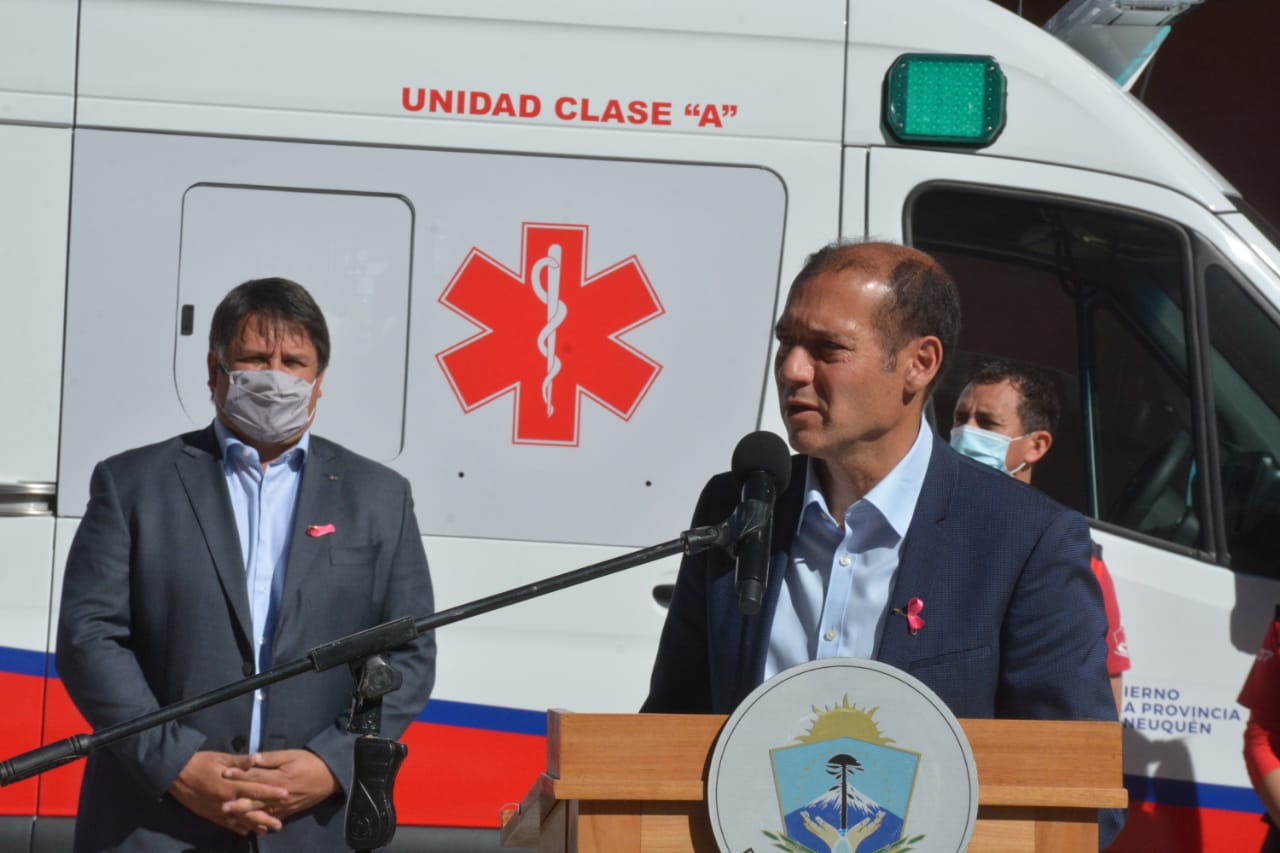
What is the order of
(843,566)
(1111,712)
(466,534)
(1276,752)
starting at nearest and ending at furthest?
(1111,712) < (843,566) < (1276,752) < (466,534)


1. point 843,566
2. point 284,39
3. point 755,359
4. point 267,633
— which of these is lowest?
point 267,633

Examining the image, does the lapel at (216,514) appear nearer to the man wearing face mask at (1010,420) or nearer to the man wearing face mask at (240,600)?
the man wearing face mask at (240,600)

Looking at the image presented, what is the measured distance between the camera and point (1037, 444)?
4.46 meters

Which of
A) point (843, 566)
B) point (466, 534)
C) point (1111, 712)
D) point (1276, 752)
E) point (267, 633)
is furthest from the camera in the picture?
point (466, 534)

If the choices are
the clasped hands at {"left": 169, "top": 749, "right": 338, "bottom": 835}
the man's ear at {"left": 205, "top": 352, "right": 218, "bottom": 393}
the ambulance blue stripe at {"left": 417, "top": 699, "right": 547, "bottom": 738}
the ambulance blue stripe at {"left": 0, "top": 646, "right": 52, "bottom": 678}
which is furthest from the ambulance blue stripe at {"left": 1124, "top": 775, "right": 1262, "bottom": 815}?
the ambulance blue stripe at {"left": 0, "top": 646, "right": 52, "bottom": 678}

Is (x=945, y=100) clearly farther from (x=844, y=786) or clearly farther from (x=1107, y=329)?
(x=844, y=786)

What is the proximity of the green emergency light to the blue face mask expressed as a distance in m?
0.79

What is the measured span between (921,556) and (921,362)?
0.32 m

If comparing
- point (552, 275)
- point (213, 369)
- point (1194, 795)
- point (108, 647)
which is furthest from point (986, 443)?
point (108, 647)

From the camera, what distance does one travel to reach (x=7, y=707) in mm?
4246

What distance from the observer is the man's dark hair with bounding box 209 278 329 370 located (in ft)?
11.8

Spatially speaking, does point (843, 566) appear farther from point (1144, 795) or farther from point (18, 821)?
point (18, 821)

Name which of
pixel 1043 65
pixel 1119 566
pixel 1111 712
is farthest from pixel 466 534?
pixel 1111 712

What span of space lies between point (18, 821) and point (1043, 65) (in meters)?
3.36
